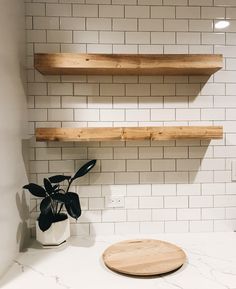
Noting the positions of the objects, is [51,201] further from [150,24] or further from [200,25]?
[200,25]

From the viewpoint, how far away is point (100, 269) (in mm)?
1272

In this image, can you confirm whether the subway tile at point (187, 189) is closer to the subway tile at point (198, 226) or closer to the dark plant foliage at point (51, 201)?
the subway tile at point (198, 226)

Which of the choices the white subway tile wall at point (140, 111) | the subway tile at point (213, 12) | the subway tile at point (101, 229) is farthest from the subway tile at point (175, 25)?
the subway tile at point (101, 229)

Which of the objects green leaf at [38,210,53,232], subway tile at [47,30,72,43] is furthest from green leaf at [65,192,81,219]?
subway tile at [47,30,72,43]

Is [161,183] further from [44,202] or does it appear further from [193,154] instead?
[44,202]

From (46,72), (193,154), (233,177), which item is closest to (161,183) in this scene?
(193,154)

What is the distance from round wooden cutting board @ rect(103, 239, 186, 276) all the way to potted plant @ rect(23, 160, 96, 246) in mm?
274

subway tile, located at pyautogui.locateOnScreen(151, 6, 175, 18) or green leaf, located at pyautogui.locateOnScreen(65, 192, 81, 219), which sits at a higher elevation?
subway tile, located at pyautogui.locateOnScreen(151, 6, 175, 18)

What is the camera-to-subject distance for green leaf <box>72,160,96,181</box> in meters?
1.48

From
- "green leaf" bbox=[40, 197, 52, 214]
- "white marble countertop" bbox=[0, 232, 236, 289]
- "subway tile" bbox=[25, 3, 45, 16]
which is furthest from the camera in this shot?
"subway tile" bbox=[25, 3, 45, 16]

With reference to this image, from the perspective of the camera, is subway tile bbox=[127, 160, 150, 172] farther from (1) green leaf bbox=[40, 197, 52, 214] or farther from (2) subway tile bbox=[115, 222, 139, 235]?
(1) green leaf bbox=[40, 197, 52, 214]

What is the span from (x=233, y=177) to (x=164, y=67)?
0.82 m

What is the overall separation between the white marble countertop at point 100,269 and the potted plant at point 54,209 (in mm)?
73

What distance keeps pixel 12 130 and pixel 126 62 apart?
2.21ft
